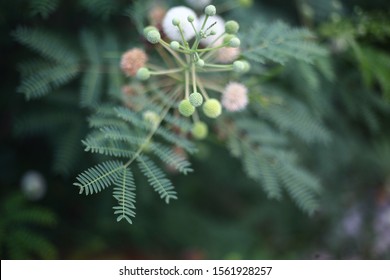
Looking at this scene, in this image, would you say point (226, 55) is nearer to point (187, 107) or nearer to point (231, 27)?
point (231, 27)

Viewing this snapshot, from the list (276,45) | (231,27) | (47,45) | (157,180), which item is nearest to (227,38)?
(231,27)

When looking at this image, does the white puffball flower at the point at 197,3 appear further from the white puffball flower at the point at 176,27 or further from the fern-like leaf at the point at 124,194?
the fern-like leaf at the point at 124,194

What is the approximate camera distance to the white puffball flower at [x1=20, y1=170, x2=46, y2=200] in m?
2.30

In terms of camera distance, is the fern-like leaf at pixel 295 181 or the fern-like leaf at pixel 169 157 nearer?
the fern-like leaf at pixel 169 157

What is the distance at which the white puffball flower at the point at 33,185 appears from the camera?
7.54ft

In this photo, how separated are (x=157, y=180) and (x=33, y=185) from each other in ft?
4.55

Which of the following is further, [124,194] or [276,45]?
[276,45]

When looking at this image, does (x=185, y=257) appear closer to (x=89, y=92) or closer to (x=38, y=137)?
(x=38, y=137)

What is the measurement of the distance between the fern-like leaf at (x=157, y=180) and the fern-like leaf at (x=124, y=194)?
0.07 meters

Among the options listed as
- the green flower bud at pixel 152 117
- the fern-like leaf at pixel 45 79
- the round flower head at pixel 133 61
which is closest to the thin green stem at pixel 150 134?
the green flower bud at pixel 152 117

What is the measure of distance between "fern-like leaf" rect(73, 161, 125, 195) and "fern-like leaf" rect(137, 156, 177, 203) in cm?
8

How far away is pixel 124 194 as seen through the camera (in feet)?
3.47

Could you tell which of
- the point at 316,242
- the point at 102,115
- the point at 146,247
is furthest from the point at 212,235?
the point at 102,115

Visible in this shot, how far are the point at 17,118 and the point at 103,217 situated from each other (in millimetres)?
817
